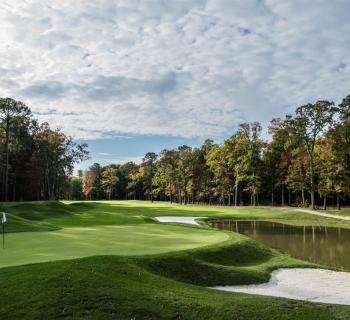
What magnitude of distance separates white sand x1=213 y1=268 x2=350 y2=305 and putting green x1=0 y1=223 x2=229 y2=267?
4.37 metres

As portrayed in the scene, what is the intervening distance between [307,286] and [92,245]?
29.3ft

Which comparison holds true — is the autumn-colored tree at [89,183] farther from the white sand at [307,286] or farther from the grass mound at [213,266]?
the white sand at [307,286]

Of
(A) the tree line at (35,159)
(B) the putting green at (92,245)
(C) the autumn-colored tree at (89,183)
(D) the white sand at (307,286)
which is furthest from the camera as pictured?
(C) the autumn-colored tree at (89,183)

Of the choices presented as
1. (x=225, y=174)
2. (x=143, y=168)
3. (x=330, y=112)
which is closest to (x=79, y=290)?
(x=330, y=112)

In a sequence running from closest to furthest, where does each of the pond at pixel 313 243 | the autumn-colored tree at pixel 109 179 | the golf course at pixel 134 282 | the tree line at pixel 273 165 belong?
the golf course at pixel 134 282 → the pond at pixel 313 243 → the tree line at pixel 273 165 → the autumn-colored tree at pixel 109 179

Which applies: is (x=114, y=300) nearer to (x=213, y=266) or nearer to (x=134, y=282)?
(x=134, y=282)

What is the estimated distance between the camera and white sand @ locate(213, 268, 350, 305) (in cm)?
1251

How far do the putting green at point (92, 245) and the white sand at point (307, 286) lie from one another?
4.37 metres

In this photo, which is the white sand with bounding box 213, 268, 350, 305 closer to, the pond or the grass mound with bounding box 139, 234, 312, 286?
the grass mound with bounding box 139, 234, 312, 286

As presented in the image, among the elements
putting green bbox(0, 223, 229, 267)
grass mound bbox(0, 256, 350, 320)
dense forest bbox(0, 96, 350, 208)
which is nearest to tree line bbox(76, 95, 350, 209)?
dense forest bbox(0, 96, 350, 208)

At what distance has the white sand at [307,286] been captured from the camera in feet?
41.0

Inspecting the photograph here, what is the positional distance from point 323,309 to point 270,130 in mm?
66018

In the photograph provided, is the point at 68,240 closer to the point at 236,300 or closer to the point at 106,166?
the point at 236,300

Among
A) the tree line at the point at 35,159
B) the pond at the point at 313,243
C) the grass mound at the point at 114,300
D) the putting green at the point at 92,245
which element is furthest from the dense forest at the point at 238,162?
the grass mound at the point at 114,300
